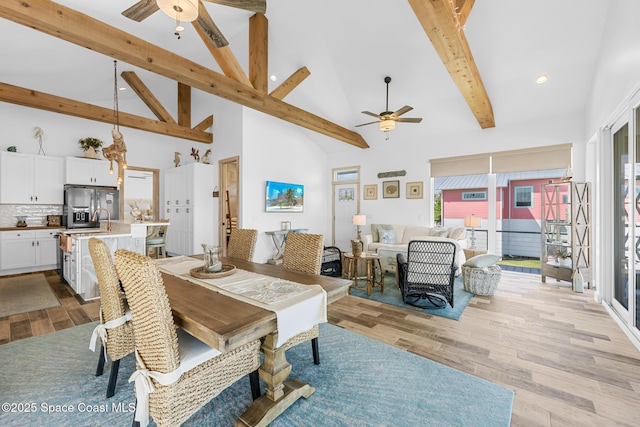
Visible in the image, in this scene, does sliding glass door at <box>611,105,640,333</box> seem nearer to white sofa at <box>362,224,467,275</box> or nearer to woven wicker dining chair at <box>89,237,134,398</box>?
white sofa at <box>362,224,467,275</box>

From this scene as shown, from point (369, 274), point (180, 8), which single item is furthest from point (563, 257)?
point (180, 8)

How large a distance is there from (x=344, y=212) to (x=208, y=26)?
5.72 m

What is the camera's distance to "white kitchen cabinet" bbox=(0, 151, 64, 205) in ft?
16.2

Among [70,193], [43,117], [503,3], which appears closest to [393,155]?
[503,3]

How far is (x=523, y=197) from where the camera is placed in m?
6.80

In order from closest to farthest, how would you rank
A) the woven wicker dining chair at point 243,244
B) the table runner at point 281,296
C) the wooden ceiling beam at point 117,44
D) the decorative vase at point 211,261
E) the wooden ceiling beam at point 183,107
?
1. the table runner at point 281,296
2. the decorative vase at point 211,261
3. the wooden ceiling beam at point 117,44
4. the woven wicker dining chair at point 243,244
5. the wooden ceiling beam at point 183,107

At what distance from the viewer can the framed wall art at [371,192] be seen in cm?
709

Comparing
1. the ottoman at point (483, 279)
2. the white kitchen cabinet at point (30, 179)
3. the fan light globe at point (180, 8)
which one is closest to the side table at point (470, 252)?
the ottoman at point (483, 279)

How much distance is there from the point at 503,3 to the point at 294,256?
3903 mm

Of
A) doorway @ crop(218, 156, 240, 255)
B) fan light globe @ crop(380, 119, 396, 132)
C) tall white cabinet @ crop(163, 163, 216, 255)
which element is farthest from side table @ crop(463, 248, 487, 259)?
tall white cabinet @ crop(163, 163, 216, 255)

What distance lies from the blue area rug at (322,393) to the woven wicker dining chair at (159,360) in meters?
0.43

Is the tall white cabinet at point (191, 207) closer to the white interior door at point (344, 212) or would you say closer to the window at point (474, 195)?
the white interior door at point (344, 212)

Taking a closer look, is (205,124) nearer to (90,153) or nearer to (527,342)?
(90,153)

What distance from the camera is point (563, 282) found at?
4.61 meters
